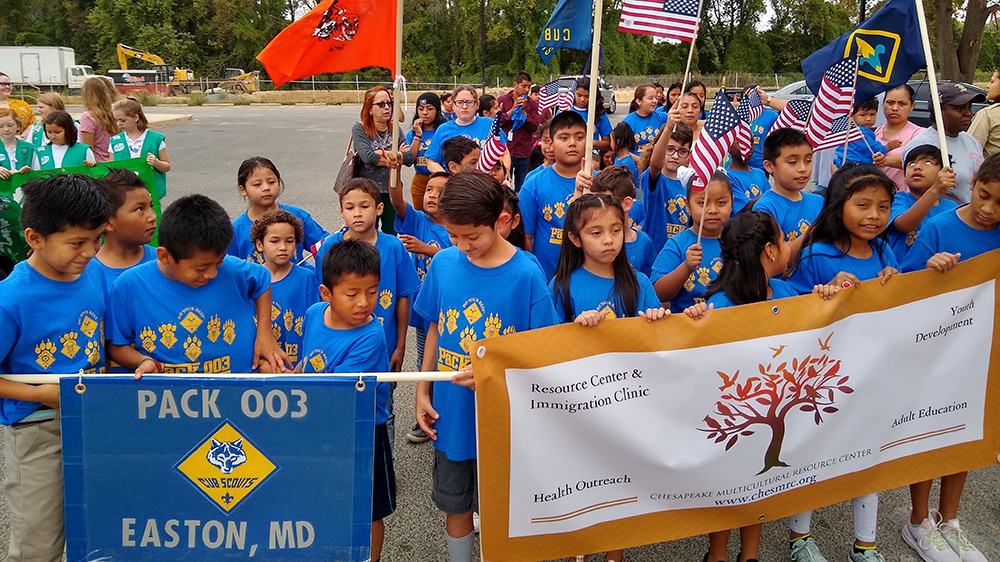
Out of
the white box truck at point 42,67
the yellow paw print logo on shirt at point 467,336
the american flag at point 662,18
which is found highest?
the white box truck at point 42,67

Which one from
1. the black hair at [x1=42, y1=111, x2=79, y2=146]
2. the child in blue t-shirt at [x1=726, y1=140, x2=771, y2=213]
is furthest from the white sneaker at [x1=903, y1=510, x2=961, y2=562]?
the black hair at [x1=42, y1=111, x2=79, y2=146]

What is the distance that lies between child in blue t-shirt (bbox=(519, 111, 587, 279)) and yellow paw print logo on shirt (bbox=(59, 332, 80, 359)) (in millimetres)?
2666

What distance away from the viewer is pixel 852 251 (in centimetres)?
347

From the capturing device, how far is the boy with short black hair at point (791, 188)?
432cm

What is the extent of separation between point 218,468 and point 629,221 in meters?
2.49

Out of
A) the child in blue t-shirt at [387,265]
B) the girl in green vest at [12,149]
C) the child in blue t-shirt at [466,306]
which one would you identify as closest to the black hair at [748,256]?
the child in blue t-shirt at [466,306]

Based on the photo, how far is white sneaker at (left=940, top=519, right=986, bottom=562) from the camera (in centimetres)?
338

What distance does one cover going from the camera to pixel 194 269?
9.75 feet

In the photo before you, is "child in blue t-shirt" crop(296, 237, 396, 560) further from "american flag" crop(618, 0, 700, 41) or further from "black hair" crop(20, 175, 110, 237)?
"american flag" crop(618, 0, 700, 41)

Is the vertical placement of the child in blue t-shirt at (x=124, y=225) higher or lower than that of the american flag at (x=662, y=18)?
lower

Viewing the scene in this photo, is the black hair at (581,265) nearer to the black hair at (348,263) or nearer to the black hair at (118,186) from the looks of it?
the black hair at (348,263)

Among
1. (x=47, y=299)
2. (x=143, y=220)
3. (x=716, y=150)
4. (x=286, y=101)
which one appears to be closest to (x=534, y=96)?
(x=716, y=150)

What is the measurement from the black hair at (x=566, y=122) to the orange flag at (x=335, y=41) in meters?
1.08

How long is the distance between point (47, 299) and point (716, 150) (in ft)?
10.4
